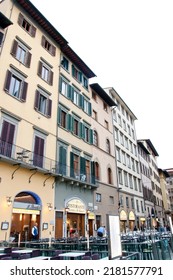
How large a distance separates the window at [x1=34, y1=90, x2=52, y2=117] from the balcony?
3.91m

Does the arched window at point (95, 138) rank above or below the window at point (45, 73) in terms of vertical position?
below

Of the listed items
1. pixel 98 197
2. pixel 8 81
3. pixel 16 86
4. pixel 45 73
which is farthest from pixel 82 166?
pixel 8 81

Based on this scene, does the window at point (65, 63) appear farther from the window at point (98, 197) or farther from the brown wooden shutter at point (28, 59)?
the window at point (98, 197)

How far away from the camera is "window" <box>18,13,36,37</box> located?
17831 millimetres

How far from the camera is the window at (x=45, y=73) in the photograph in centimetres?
1852

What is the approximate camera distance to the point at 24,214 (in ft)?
46.4

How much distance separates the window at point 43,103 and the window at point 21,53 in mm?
2417

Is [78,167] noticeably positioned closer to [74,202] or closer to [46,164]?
[74,202]

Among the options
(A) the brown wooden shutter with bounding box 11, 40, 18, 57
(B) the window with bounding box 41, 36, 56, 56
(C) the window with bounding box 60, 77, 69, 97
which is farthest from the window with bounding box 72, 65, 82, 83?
(A) the brown wooden shutter with bounding box 11, 40, 18, 57

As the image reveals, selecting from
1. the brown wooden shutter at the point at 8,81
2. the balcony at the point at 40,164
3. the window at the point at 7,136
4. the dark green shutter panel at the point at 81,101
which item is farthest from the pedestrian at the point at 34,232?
the dark green shutter panel at the point at 81,101

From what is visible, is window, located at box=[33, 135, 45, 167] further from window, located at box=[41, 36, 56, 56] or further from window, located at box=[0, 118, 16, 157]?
window, located at box=[41, 36, 56, 56]

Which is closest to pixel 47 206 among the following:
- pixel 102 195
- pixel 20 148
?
pixel 20 148

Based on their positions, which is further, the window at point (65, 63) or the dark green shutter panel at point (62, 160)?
the window at point (65, 63)

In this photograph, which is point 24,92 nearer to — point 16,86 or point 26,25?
point 16,86
